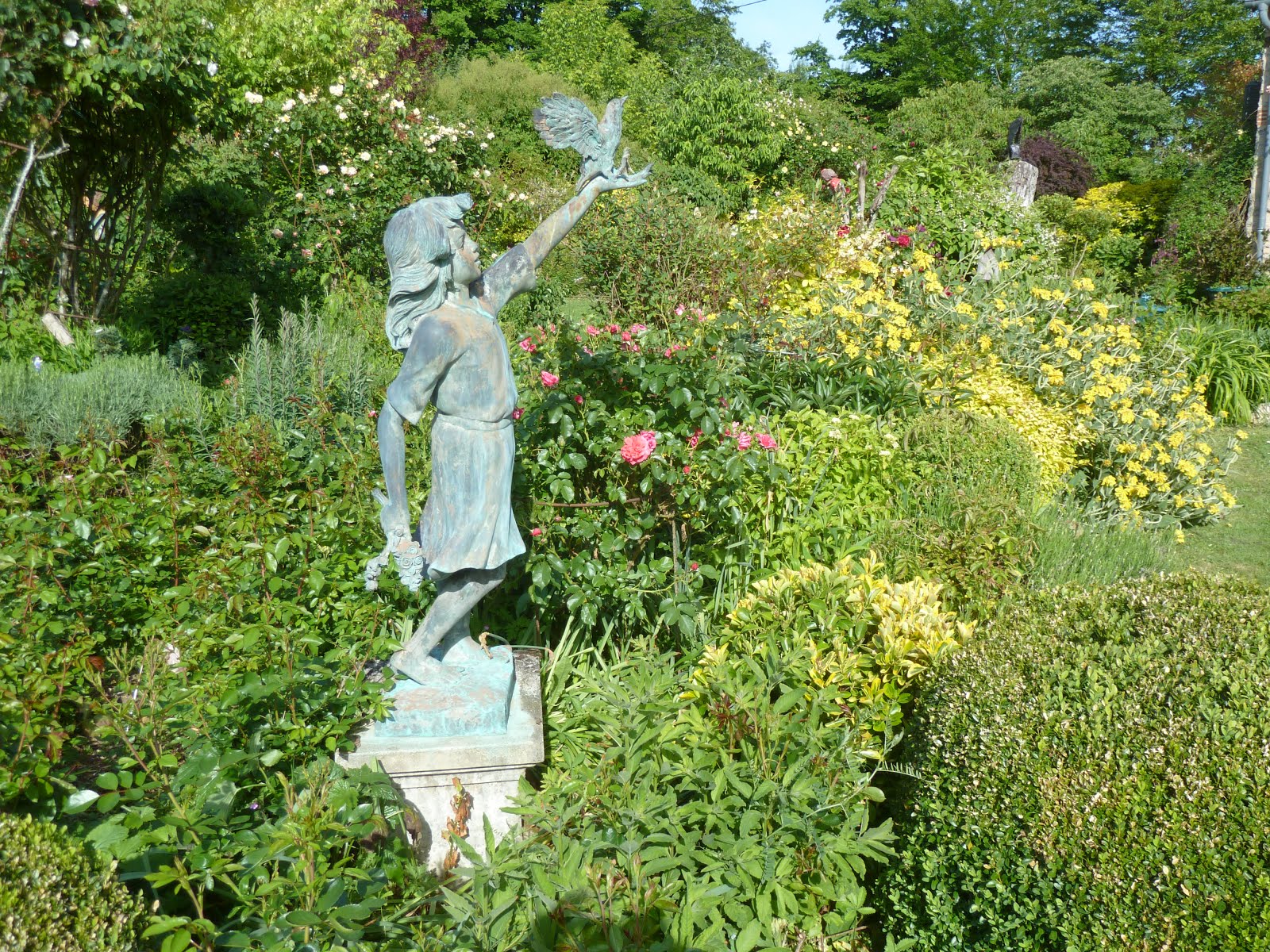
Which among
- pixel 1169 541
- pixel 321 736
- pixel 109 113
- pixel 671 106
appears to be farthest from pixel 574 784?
pixel 671 106

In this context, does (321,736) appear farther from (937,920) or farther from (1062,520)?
(1062,520)

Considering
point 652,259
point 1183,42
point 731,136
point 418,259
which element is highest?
point 1183,42

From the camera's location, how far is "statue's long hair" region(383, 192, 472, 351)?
7.38ft

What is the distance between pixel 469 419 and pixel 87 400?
345 cm

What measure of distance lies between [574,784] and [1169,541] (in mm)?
4094

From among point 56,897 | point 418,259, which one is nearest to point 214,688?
point 56,897

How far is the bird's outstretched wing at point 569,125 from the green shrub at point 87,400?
9.44 feet

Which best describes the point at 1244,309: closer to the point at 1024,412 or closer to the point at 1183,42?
the point at 1024,412

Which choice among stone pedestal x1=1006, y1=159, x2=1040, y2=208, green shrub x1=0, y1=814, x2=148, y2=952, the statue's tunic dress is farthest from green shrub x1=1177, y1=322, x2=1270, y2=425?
green shrub x1=0, y1=814, x2=148, y2=952

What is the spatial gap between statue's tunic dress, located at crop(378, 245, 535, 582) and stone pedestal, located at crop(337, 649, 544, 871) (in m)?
0.45

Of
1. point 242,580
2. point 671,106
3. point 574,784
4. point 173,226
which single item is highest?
point 671,106

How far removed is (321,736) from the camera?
2488 millimetres

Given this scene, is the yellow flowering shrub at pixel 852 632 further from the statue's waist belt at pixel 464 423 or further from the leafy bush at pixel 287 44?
the leafy bush at pixel 287 44

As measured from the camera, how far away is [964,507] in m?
4.01
